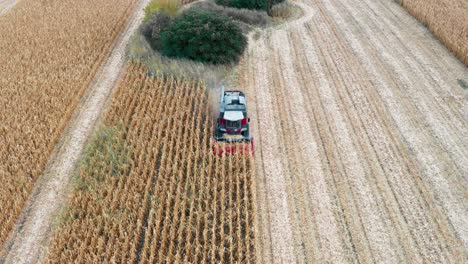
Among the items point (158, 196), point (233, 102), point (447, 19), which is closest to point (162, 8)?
point (233, 102)

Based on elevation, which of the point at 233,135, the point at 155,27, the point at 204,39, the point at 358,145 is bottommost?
the point at 358,145

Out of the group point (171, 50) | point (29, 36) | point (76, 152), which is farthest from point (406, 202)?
point (29, 36)

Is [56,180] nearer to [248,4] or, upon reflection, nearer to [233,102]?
[233,102]

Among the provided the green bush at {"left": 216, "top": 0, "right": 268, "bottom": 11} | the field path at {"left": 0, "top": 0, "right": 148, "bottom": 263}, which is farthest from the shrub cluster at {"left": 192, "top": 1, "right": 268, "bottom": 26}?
the field path at {"left": 0, "top": 0, "right": 148, "bottom": 263}

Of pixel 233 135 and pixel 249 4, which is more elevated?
pixel 233 135

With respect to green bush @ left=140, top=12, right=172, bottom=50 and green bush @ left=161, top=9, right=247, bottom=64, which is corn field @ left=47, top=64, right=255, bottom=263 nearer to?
green bush @ left=161, top=9, right=247, bottom=64

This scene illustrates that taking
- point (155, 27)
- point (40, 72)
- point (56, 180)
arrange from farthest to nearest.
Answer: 1. point (155, 27)
2. point (40, 72)
3. point (56, 180)
